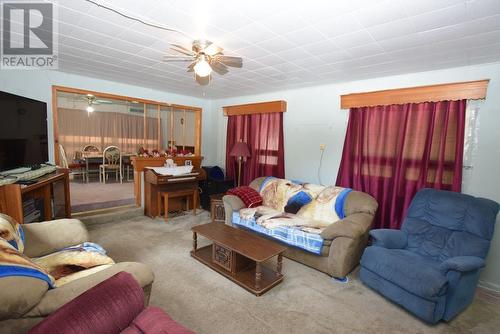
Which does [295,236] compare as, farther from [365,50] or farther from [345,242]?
[365,50]

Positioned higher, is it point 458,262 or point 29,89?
point 29,89

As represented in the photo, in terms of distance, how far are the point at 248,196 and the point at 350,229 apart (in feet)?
5.15

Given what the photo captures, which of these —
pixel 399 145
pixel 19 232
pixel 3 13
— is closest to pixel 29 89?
pixel 3 13

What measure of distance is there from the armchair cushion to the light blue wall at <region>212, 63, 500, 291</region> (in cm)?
106

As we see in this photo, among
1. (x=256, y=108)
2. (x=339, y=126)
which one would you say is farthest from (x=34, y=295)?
(x=256, y=108)

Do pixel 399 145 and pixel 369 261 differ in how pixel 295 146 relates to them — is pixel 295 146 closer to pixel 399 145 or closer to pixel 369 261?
pixel 399 145

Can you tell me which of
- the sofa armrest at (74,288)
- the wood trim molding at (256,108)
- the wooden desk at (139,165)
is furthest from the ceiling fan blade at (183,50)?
the wooden desk at (139,165)

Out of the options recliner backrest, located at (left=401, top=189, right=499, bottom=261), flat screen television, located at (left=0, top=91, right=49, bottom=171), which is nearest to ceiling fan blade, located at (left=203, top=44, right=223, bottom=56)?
flat screen television, located at (left=0, top=91, right=49, bottom=171)

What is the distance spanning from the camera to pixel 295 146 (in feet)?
12.8

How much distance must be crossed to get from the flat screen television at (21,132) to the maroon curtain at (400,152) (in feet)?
12.3

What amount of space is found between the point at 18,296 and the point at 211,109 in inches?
184

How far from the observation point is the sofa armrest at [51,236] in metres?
1.78

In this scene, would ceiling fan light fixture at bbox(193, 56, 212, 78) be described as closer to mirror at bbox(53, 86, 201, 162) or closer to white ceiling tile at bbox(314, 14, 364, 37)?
white ceiling tile at bbox(314, 14, 364, 37)

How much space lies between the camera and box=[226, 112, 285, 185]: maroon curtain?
4.04 meters
